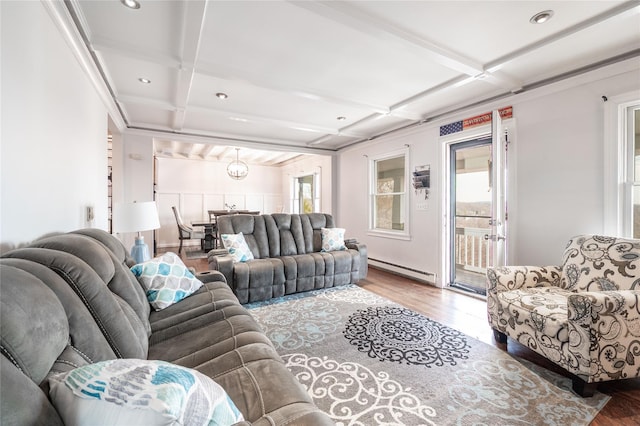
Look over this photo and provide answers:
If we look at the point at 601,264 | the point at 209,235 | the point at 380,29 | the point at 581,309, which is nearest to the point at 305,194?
the point at 209,235

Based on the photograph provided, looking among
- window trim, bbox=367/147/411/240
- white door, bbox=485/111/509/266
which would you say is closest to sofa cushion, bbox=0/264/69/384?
white door, bbox=485/111/509/266

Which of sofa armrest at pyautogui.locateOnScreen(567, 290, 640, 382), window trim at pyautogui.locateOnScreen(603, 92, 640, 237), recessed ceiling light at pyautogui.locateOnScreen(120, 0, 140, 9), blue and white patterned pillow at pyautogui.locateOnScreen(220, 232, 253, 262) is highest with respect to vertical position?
recessed ceiling light at pyautogui.locateOnScreen(120, 0, 140, 9)

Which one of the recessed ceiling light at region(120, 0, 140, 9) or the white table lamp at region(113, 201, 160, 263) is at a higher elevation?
the recessed ceiling light at region(120, 0, 140, 9)

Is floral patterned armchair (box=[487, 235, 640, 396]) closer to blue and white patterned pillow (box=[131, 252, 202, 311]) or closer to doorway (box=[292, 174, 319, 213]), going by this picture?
blue and white patterned pillow (box=[131, 252, 202, 311])

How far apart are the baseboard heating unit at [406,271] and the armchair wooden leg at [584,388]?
89.1 inches

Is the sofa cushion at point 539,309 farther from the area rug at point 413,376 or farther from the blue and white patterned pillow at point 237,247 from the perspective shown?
the blue and white patterned pillow at point 237,247

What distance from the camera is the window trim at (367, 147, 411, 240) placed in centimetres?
445

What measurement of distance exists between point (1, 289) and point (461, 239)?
5.18 meters

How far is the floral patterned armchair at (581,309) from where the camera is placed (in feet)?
5.34

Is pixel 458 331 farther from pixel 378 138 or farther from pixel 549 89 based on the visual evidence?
pixel 378 138

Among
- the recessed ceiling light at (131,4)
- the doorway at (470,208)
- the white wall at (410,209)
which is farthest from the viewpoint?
the white wall at (410,209)

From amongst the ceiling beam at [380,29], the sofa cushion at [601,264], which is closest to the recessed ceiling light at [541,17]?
the ceiling beam at [380,29]

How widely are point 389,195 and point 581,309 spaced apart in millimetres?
3487

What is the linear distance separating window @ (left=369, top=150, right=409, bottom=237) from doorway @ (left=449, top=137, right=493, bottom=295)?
781 mm
